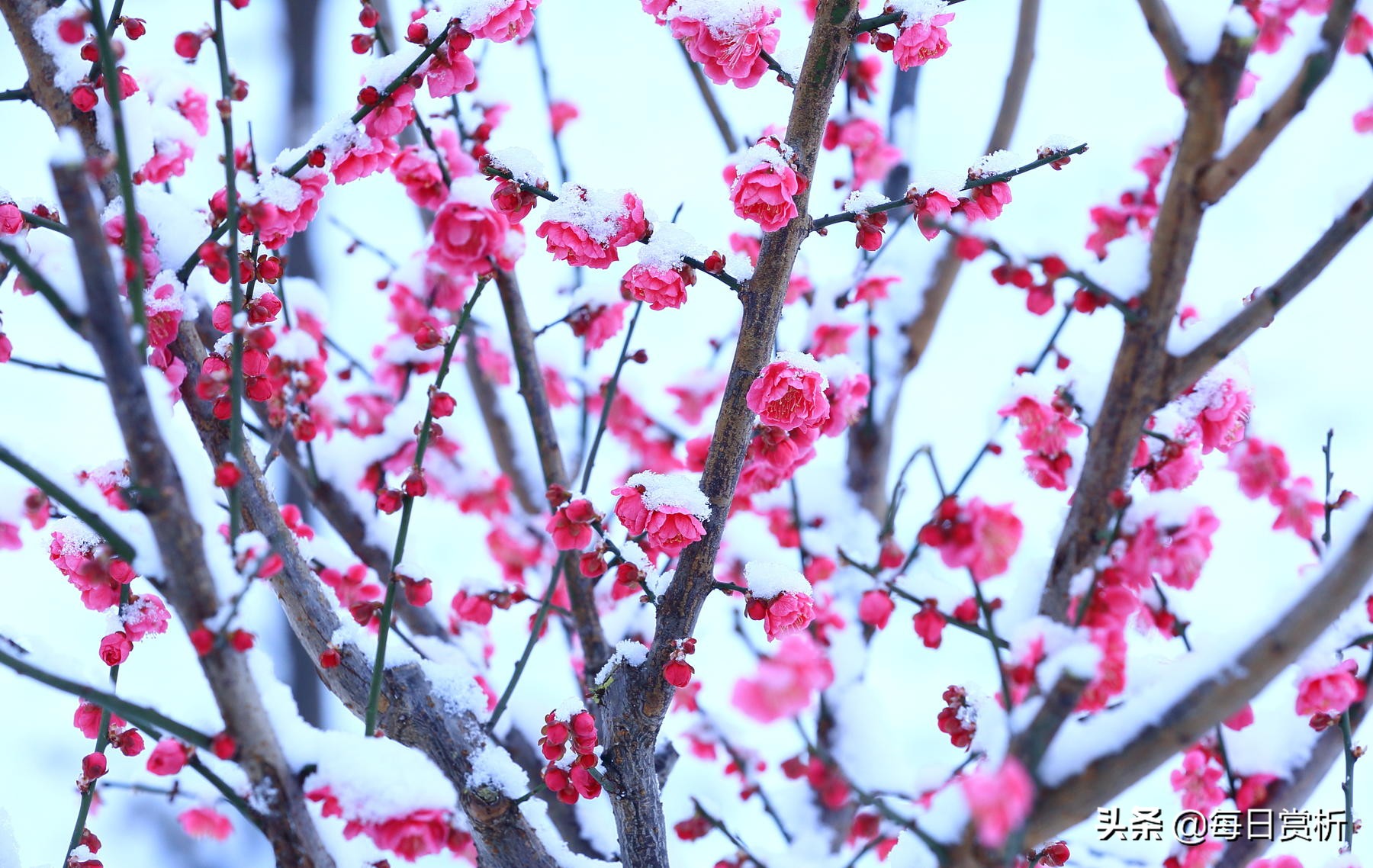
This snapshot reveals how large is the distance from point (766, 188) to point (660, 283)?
0.19m

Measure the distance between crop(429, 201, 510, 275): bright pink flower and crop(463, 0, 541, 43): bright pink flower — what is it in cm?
29

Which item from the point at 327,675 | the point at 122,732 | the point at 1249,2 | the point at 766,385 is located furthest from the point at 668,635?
the point at 1249,2

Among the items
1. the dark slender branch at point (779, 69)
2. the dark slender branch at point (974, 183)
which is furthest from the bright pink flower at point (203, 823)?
the dark slender branch at point (779, 69)

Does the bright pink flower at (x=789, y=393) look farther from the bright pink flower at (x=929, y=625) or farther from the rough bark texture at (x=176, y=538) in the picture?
the rough bark texture at (x=176, y=538)

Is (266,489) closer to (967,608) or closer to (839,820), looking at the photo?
(967,608)

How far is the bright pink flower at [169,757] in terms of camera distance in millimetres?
980

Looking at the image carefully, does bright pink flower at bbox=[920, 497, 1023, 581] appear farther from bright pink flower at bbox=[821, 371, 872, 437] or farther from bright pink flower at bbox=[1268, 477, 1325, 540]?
bright pink flower at bbox=[1268, 477, 1325, 540]

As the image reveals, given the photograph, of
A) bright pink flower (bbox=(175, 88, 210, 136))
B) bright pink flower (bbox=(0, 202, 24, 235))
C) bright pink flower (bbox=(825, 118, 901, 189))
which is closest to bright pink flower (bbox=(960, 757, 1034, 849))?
bright pink flower (bbox=(0, 202, 24, 235))

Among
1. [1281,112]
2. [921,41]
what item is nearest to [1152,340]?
[1281,112]

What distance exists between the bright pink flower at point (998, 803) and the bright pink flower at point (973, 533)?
2.69 feet

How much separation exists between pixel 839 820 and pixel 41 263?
1781 millimetres

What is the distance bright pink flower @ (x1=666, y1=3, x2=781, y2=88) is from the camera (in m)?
1.23

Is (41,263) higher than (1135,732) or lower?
higher

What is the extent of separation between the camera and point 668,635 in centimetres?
130
